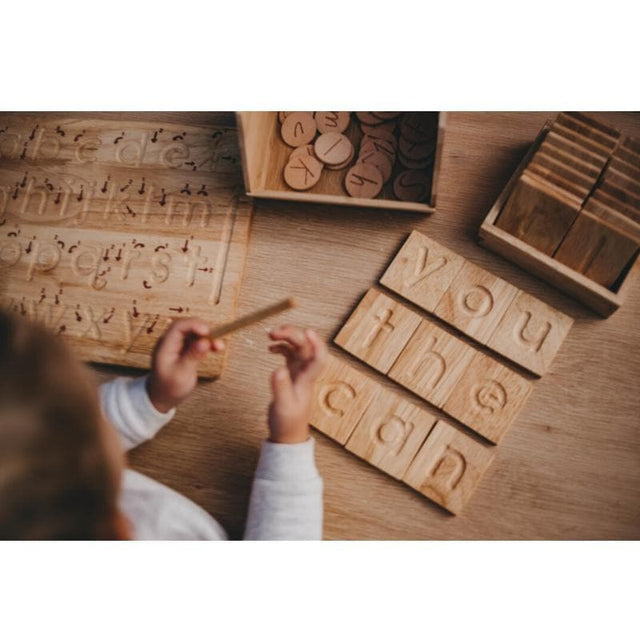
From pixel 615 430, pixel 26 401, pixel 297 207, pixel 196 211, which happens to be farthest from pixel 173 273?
pixel 615 430

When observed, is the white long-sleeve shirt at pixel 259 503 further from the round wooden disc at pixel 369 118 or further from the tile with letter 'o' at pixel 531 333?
the round wooden disc at pixel 369 118

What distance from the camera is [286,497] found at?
0.60m

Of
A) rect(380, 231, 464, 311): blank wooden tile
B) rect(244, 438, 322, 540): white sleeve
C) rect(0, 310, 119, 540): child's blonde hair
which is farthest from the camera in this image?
rect(380, 231, 464, 311): blank wooden tile

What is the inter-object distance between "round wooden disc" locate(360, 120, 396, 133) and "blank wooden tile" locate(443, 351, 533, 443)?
0.37 metres

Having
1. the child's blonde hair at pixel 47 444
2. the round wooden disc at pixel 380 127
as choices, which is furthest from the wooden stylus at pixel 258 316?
the round wooden disc at pixel 380 127

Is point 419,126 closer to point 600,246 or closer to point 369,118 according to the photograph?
point 369,118

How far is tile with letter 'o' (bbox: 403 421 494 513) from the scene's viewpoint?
0.65 m

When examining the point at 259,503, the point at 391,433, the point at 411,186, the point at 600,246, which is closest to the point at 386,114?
the point at 411,186

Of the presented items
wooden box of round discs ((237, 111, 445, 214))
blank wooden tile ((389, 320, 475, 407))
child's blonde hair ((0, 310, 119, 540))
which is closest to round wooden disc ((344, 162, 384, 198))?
wooden box of round discs ((237, 111, 445, 214))

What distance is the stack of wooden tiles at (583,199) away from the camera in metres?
0.63

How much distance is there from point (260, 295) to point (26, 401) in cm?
36

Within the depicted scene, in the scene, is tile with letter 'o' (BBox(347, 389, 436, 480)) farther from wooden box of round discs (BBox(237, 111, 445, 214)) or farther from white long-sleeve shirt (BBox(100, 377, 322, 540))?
wooden box of round discs (BBox(237, 111, 445, 214))

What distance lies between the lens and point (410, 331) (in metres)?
0.71

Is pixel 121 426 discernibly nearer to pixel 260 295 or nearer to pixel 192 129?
pixel 260 295
